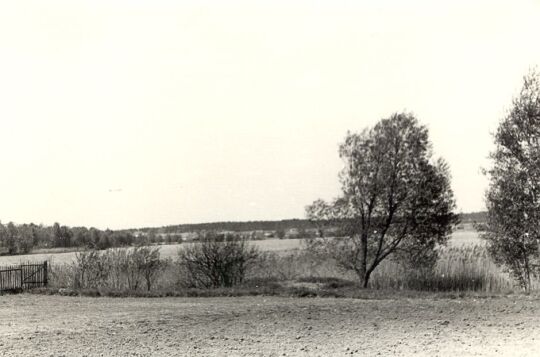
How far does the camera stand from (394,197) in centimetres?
2072

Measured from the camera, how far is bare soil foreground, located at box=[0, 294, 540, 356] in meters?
9.79

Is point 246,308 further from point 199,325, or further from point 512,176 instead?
point 512,176

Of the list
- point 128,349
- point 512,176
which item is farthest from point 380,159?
point 128,349

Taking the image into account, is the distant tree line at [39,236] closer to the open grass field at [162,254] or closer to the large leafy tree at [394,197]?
the open grass field at [162,254]

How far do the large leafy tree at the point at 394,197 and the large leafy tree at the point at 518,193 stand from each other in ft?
5.94

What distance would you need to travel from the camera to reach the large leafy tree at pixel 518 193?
62.5 feet

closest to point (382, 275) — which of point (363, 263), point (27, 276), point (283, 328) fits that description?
point (363, 263)

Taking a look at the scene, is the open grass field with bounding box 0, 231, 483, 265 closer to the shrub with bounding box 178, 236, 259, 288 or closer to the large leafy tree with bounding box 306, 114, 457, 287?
the shrub with bounding box 178, 236, 259, 288

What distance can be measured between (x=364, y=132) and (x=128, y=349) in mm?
13440

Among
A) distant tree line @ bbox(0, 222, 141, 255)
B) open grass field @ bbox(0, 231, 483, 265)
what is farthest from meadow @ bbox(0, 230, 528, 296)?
distant tree line @ bbox(0, 222, 141, 255)

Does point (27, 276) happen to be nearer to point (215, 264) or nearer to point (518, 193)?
point (215, 264)

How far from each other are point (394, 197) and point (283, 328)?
33.4 feet

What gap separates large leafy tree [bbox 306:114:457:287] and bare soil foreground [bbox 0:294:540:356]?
4522 millimetres

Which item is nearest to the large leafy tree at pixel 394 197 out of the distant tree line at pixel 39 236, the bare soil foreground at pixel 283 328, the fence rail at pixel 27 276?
the bare soil foreground at pixel 283 328
